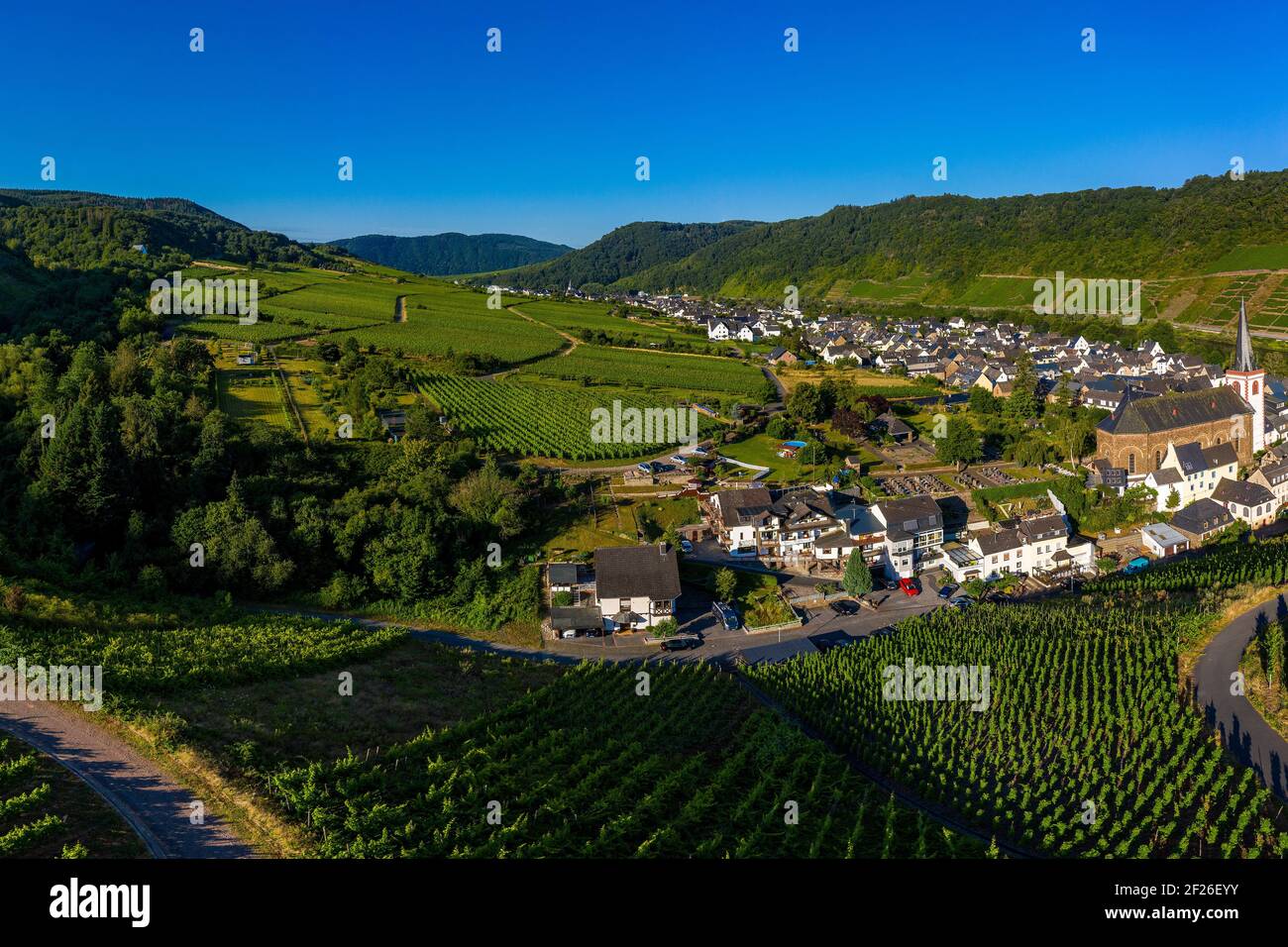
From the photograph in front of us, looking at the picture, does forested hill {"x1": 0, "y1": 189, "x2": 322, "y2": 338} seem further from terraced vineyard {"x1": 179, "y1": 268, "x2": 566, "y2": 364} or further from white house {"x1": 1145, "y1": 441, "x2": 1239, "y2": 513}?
white house {"x1": 1145, "y1": 441, "x2": 1239, "y2": 513}

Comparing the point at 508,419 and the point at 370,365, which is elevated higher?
the point at 370,365

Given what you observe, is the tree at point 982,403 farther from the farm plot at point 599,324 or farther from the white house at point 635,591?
the white house at point 635,591

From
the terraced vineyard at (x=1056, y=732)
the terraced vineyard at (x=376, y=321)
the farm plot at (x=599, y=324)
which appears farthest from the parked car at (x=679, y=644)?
the farm plot at (x=599, y=324)

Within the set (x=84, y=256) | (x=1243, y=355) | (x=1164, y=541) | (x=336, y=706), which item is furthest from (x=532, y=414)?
(x=84, y=256)

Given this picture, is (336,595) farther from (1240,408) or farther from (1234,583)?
(1240,408)

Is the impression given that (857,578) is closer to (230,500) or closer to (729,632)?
(729,632)
